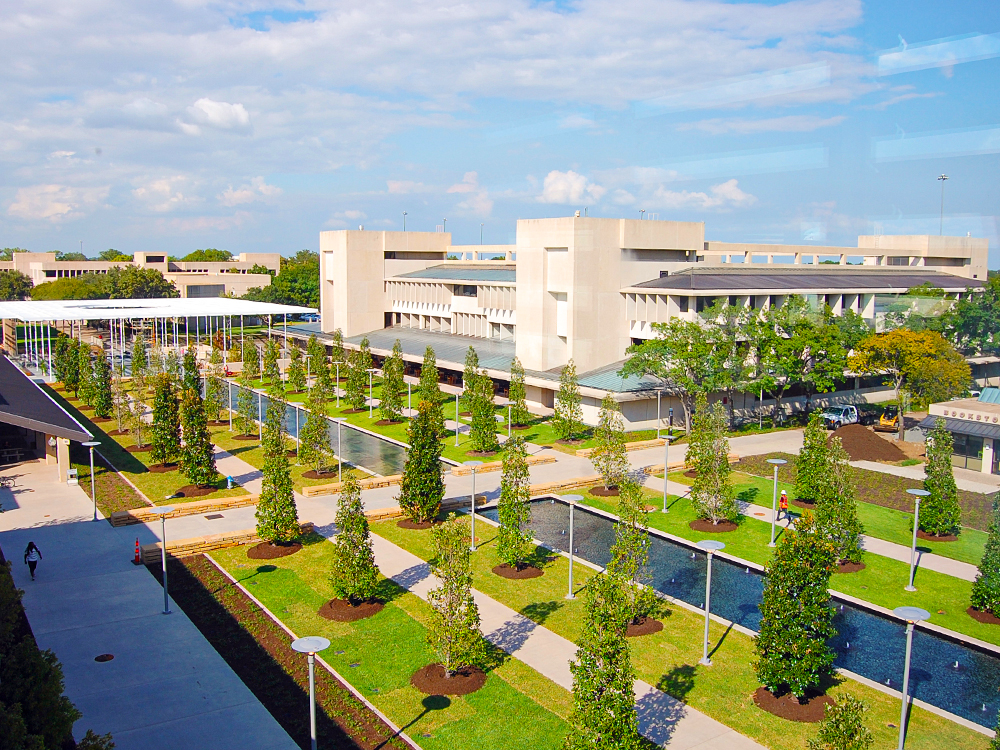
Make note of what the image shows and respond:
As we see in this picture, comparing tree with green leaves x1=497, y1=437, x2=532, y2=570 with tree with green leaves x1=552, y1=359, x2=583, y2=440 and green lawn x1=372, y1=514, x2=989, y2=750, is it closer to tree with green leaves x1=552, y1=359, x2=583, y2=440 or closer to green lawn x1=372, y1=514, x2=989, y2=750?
green lawn x1=372, y1=514, x2=989, y2=750

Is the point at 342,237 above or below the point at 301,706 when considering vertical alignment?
above

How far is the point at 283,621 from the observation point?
65.9 feet

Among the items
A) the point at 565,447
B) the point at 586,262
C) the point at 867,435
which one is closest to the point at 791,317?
the point at 867,435

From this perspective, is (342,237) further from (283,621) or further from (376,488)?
(283,621)

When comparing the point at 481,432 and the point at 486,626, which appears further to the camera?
the point at 481,432

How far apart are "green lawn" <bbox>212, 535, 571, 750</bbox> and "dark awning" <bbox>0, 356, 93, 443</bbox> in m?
12.1

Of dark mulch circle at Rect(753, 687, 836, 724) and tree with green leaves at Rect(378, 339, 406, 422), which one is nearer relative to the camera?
dark mulch circle at Rect(753, 687, 836, 724)

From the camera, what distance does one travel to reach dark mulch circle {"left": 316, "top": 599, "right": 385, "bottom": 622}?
20.4 m

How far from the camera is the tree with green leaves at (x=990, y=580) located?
67.8 ft

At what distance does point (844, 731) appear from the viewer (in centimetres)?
1261

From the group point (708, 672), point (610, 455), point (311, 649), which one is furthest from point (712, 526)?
point (311, 649)

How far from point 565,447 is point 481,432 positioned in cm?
433

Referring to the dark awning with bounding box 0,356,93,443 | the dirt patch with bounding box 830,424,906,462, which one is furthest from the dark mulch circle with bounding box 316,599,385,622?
the dirt patch with bounding box 830,424,906,462

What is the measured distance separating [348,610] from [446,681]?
4350 mm
